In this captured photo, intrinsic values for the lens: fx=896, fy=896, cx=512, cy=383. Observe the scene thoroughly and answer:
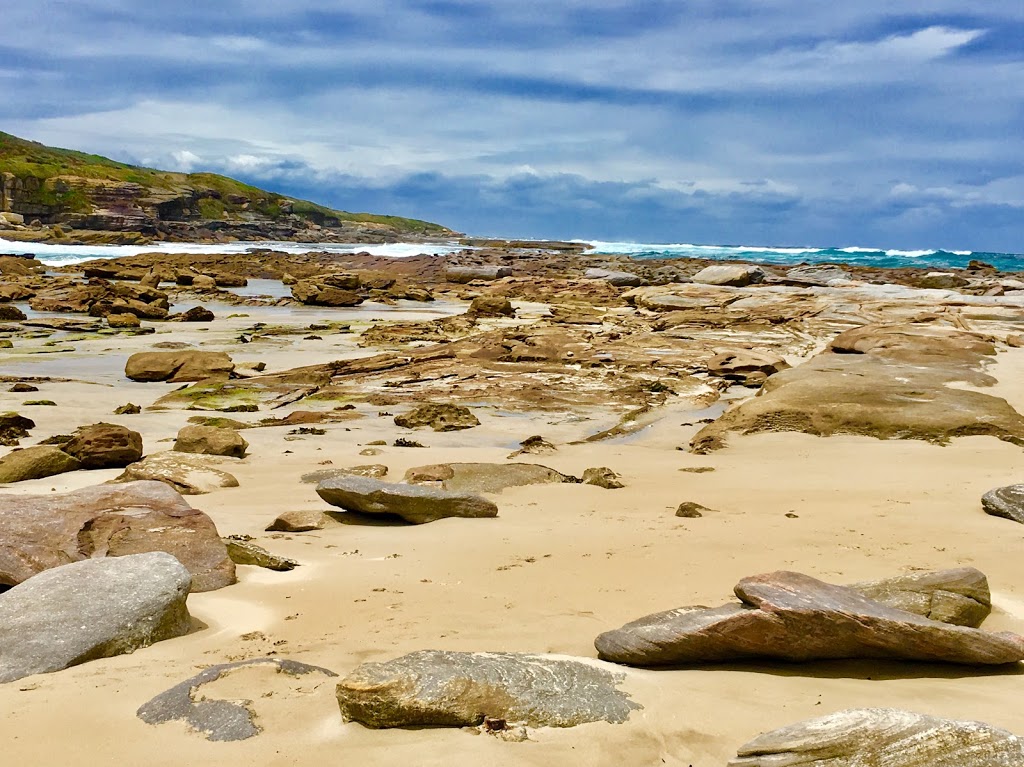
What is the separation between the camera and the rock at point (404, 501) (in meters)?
6.83

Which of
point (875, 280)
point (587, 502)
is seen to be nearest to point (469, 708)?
point (587, 502)

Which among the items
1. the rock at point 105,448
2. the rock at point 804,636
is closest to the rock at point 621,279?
the rock at point 105,448

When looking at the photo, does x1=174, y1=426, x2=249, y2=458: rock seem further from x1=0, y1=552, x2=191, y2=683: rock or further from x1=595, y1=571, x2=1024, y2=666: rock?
x1=595, y1=571, x2=1024, y2=666: rock

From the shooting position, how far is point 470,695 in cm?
323

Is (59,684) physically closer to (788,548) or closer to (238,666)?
(238,666)

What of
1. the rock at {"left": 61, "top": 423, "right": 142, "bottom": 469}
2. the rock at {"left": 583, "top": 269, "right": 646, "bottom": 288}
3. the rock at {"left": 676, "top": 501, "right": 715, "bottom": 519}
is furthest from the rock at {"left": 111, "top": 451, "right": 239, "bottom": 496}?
the rock at {"left": 583, "top": 269, "right": 646, "bottom": 288}

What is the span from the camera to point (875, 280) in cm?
4038

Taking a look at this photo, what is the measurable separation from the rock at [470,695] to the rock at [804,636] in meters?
0.40

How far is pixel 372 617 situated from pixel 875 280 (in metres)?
40.1

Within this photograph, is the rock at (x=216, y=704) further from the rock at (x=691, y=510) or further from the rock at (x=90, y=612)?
the rock at (x=691, y=510)

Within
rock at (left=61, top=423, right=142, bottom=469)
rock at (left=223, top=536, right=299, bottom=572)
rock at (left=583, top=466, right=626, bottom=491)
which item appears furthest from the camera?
rock at (left=61, top=423, right=142, bottom=469)

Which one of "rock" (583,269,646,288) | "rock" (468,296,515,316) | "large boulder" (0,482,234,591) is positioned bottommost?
"large boulder" (0,482,234,591)

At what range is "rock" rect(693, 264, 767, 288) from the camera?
1458 inches

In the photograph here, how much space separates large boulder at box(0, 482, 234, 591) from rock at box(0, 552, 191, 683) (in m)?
0.66
